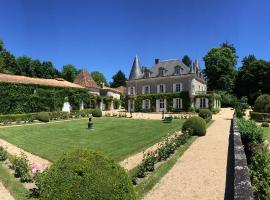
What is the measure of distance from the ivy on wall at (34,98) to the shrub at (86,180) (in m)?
29.7

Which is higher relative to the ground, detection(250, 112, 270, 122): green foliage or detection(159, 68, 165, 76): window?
detection(159, 68, 165, 76): window

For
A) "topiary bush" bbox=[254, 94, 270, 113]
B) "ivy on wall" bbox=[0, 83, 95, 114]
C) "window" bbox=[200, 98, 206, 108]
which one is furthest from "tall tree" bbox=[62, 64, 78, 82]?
"topiary bush" bbox=[254, 94, 270, 113]

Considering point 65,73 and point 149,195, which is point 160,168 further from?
point 65,73

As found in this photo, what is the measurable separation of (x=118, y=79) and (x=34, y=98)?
50.9 m

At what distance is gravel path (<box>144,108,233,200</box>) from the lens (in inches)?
276

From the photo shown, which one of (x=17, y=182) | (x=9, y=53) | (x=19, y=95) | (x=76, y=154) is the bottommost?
(x=17, y=182)

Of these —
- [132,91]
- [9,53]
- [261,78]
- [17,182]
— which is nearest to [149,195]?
[17,182]

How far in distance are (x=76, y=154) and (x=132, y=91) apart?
43428 millimetres

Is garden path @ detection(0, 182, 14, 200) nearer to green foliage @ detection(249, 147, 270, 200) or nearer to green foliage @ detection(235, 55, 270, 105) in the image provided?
green foliage @ detection(249, 147, 270, 200)

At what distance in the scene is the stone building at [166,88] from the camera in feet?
135

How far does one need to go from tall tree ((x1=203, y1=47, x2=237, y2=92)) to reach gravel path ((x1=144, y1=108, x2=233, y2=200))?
44304mm

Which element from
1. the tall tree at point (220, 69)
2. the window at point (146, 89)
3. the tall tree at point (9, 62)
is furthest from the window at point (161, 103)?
the tall tree at point (9, 62)

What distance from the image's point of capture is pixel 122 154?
12.2m

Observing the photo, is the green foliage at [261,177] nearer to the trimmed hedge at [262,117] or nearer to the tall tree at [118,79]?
the trimmed hedge at [262,117]
